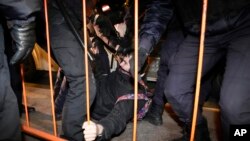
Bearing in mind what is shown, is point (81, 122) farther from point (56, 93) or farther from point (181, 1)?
point (181, 1)

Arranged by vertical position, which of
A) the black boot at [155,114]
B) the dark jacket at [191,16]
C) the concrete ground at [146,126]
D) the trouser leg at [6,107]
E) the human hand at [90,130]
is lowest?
the concrete ground at [146,126]

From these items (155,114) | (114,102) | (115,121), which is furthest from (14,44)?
(155,114)

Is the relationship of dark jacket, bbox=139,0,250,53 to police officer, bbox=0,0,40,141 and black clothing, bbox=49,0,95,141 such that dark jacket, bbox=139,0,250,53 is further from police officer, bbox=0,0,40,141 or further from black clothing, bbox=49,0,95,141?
police officer, bbox=0,0,40,141

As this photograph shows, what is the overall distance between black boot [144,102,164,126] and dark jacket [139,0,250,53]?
3.12 ft

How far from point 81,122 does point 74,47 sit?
2.12 feet

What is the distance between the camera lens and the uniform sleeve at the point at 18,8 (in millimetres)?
1822

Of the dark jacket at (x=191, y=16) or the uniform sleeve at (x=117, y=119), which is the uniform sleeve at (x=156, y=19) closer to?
the dark jacket at (x=191, y=16)

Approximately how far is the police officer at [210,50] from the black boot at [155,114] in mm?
496

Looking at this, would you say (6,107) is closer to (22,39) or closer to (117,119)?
(22,39)

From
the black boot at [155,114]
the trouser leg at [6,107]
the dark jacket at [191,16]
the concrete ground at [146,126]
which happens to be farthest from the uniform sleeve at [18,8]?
the black boot at [155,114]

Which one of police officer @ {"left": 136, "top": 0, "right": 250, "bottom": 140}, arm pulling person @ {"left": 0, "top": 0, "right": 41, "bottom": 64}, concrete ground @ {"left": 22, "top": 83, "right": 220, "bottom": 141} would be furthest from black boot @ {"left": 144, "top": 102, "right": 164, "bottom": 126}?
arm pulling person @ {"left": 0, "top": 0, "right": 41, "bottom": 64}

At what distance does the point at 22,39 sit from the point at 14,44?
106 millimetres

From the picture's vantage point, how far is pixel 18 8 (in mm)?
1831

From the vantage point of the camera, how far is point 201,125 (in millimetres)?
2260
